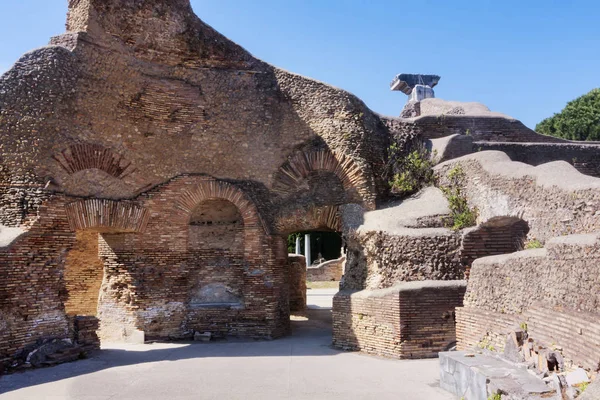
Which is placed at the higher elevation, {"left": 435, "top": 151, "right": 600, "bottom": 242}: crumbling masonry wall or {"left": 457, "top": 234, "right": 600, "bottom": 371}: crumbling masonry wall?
{"left": 435, "top": 151, "right": 600, "bottom": 242}: crumbling masonry wall

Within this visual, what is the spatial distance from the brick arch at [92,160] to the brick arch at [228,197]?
130 centimetres

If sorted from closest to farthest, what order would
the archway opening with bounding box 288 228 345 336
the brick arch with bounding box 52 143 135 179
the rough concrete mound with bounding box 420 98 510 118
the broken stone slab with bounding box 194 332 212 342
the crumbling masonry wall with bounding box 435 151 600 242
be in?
the crumbling masonry wall with bounding box 435 151 600 242 < the brick arch with bounding box 52 143 135 179 < the broken stone slab with bounding box 194 332 212 342 < the archway opening with bounding box 288 228 345 336 < the rough concrete mound with bounding box 420 98 510 118

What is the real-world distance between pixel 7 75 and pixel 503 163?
8270mm

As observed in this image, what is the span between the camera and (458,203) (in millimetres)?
8625

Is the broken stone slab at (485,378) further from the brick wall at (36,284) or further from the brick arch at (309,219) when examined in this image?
the brick wall at (36,284)

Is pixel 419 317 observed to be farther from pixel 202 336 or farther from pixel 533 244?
pixel 202 336

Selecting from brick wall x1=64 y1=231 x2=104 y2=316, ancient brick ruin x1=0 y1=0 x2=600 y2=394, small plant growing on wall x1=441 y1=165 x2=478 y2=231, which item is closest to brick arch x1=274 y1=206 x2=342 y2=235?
ancient brick ruin x1=0 y1=0 x2=600 y2=394

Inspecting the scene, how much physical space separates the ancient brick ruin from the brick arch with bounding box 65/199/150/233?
28mm

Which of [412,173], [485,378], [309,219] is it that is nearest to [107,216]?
[309,219]

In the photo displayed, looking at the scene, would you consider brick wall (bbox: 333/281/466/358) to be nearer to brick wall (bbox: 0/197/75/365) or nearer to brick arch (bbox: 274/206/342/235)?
brick arch (bbox: 274/206/342/235)

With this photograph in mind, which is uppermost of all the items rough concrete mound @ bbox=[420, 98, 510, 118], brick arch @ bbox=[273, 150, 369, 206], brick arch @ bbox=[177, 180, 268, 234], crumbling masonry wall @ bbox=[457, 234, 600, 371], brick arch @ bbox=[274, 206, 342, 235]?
rough concrete mound @ bbox=[420, 98, 510, 118]

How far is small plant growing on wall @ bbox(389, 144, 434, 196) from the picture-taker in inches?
393

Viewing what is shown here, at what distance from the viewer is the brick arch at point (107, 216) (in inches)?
341

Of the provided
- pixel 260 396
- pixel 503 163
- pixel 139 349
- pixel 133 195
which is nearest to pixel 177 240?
pixel 133 195
